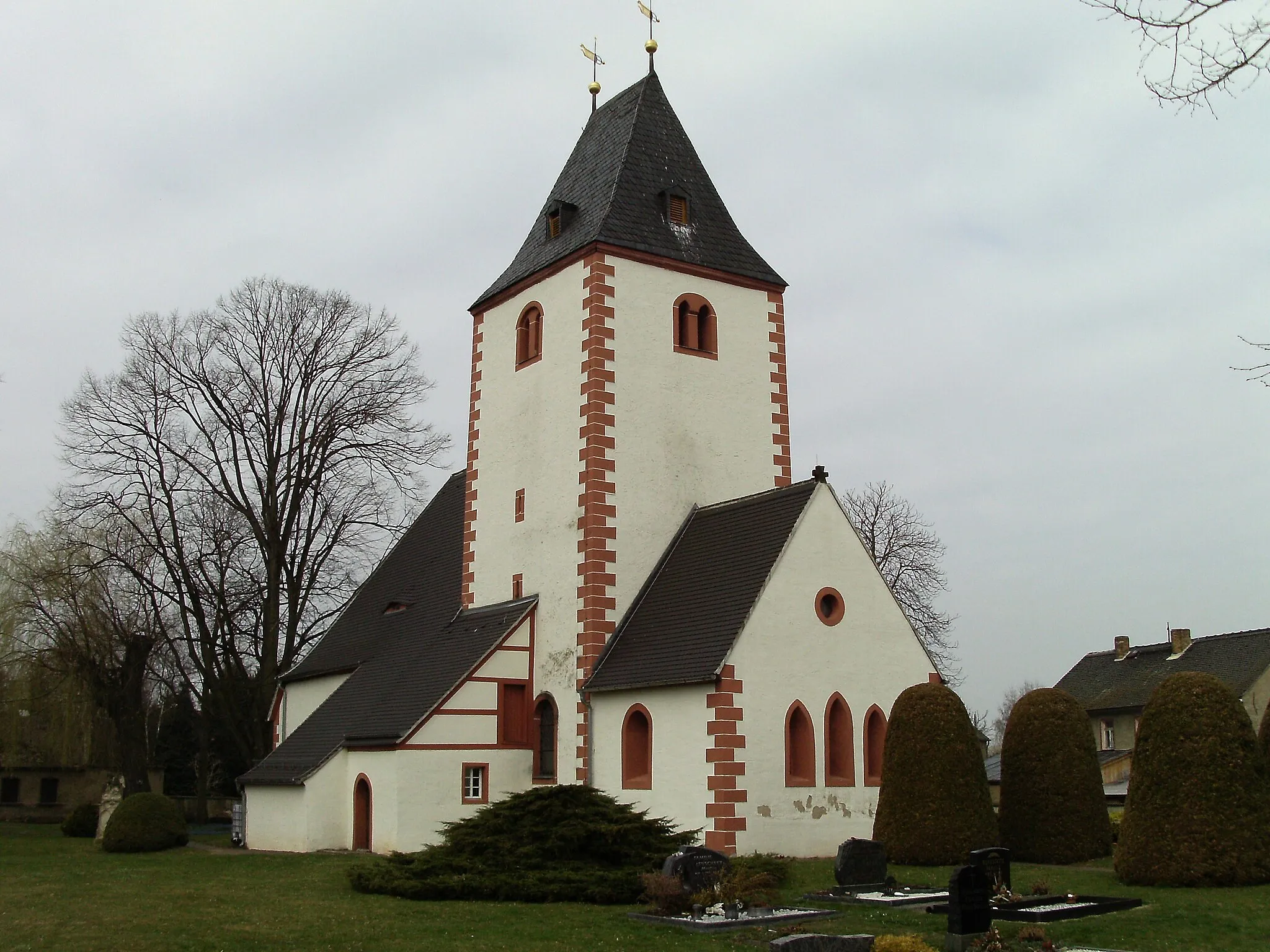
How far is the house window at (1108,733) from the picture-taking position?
157ft

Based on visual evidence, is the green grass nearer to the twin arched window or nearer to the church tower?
the twin arched window

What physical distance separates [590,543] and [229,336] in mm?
18039

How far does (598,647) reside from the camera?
24.1 metres

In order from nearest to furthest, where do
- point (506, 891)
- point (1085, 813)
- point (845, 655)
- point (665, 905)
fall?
point (665, 905), point (506, 891), point (1085, 813), point (845, 655)

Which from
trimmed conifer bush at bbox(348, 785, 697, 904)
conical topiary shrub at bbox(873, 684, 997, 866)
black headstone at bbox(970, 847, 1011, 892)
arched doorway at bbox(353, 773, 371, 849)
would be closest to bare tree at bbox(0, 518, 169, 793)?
arched doorway at bbox(353, 773, 371, 849)

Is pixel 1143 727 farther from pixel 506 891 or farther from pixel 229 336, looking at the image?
pixel 229 336

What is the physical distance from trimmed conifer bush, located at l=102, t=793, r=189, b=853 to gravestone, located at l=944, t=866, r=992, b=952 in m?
20.1

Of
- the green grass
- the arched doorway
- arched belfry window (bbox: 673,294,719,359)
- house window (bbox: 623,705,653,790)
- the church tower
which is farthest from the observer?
arched belfry window (bbox: 673,294,719,359)

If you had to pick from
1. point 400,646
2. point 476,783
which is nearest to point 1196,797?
point 476,783

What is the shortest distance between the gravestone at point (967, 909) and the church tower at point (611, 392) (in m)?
12.1

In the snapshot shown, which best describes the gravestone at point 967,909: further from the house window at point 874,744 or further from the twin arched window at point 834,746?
the house window at point 874,744

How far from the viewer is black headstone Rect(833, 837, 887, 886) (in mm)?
16156

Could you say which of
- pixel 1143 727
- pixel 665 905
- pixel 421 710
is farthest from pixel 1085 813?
pixel 421 710

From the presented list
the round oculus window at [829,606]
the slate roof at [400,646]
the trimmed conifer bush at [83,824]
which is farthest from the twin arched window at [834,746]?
the trimmed conifer bush at [83,824]
